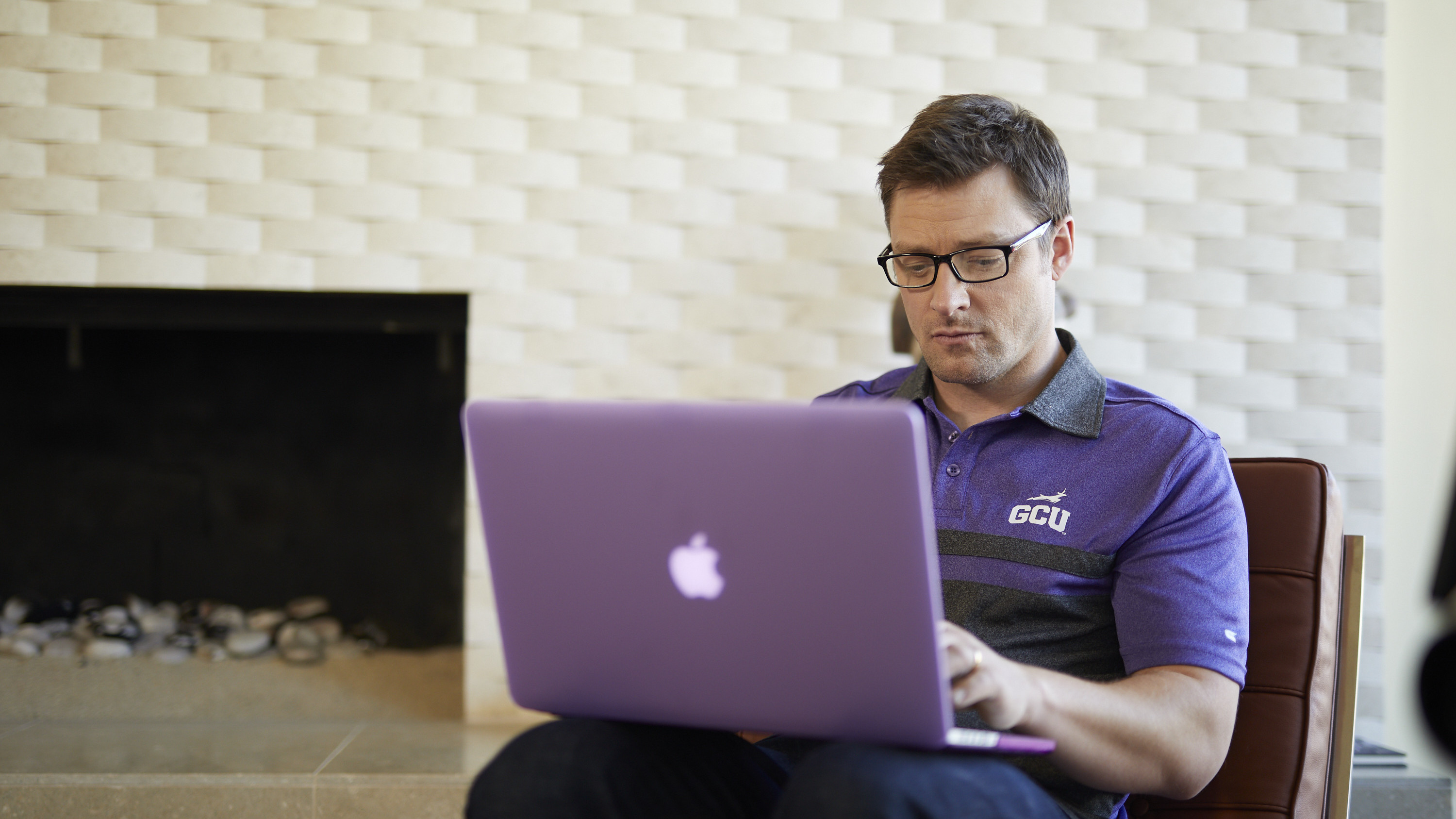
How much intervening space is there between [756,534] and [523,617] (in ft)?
0.77

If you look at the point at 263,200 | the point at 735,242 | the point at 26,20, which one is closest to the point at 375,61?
the point at 263,200

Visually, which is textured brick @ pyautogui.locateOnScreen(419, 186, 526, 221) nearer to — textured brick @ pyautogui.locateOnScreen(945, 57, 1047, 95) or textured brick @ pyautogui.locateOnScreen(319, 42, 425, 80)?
textured brick @ pyautogui.locateOnScreen(319, 42, 425, 80)

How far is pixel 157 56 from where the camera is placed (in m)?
2.00

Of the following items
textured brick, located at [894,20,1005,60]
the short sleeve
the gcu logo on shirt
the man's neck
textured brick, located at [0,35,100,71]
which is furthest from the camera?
textured brick, located at [894,20,1005,60]

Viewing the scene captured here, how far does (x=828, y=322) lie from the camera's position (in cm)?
209

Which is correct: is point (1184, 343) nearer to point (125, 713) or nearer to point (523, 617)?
point (523, 617)

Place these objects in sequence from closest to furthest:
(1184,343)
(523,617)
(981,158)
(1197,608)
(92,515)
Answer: (523,617) → (1197,608) → (981,158) → (1184,343) → (92,515)

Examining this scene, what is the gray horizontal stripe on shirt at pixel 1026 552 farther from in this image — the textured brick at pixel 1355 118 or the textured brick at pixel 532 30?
the textured brick at pixel 1355 118

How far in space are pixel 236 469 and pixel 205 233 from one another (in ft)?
2.13

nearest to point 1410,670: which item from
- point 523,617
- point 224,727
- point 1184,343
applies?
point 523,617

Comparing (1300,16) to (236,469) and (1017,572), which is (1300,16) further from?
(236,469)

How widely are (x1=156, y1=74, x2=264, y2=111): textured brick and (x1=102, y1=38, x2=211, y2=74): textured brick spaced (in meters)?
0.02

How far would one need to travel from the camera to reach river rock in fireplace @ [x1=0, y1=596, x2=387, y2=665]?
230cm

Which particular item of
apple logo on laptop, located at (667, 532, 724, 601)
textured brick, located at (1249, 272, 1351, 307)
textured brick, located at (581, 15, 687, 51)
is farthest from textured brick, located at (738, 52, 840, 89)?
apple logo on laptop, located at (667, 532, 724, 601)
